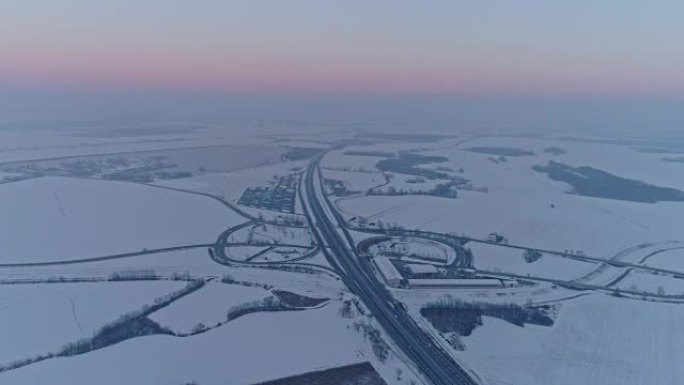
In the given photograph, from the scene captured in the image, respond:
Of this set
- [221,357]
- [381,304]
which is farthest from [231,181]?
[221,357]

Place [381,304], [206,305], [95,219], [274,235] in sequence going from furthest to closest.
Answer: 1. [95,219]
2. [274,235]
3. [381,304]
4. [206,305]

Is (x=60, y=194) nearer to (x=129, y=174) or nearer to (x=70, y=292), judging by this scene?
(x=129, y=174)

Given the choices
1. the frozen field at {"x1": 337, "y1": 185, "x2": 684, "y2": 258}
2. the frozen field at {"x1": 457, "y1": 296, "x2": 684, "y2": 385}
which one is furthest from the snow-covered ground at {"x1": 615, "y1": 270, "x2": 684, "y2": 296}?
the frozen field at {"x1": 337, "y1": 185, "x2": 684, "y2": 258}

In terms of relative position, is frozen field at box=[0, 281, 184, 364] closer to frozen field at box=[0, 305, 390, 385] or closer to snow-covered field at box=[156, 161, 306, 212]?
frozen field at box=[0, 305, 390, 385]

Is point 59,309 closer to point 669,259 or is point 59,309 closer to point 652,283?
point 652,283

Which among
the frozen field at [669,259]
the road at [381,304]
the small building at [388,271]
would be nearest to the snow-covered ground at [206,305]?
the road at [381,304]

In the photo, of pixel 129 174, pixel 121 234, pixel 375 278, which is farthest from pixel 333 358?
pixel 129 174
